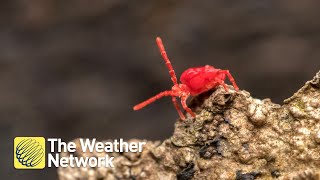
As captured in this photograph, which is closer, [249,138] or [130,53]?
[249,138]

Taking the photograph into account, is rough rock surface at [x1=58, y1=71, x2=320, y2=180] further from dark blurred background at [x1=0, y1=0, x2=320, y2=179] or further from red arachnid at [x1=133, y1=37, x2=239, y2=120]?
dark blurred background at [x1=0, y1=0, x2=320, y2=179]

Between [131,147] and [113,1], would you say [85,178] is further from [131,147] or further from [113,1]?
[113,1]

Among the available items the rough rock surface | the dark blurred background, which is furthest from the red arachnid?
the dark blurred background

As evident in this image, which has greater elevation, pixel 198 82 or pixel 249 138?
pixel 198 82

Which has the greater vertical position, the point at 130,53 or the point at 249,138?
the point at 130,53

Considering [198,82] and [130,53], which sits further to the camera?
[130,53]

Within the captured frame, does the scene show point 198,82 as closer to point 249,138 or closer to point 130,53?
point 249,138

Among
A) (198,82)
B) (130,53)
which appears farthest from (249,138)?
(130,53)

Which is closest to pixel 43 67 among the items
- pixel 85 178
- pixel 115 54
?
pixel 115 54

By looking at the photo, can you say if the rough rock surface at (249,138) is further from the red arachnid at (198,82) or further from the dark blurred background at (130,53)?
the dark blurred background at (130,53)
